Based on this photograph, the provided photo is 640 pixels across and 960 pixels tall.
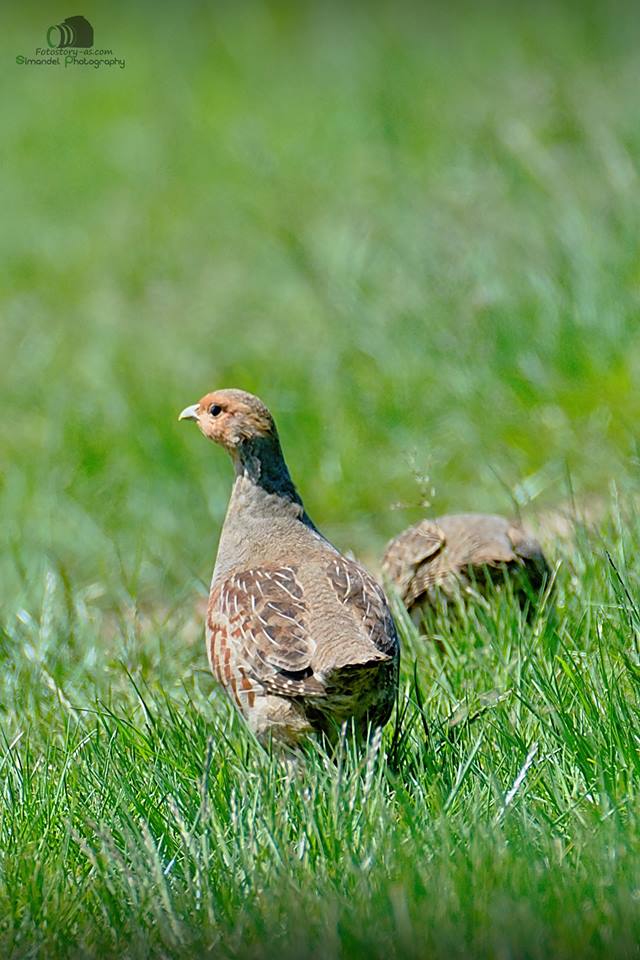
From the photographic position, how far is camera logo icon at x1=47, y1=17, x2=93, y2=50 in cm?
1109

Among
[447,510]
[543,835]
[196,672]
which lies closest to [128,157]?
[447,510]

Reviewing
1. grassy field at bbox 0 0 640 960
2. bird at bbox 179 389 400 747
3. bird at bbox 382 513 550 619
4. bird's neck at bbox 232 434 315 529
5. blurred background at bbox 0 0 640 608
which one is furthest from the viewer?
blurred background at bbox 0 0 640 608

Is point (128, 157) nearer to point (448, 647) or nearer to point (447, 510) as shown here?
point (447, 510)

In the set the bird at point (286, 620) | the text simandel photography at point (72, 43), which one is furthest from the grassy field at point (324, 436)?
the text simandel photography at point (72, 43)

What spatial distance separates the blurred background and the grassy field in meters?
0.02

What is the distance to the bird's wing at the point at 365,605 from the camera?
3.75m

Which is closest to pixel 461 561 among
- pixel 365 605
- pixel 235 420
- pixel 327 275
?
pixel 235 420

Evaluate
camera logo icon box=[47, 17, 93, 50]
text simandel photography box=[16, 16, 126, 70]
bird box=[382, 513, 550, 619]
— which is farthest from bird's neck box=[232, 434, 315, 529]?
camera logo icon box=[47, 17, 93, 50]

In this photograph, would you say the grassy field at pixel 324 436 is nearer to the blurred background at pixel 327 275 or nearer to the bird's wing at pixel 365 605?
the blurred background at pixel 327 275

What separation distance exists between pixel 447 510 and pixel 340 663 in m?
2.76

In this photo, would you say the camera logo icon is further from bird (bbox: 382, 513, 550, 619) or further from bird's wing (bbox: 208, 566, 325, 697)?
bird's wing (bbox: 208, 566, 325, 697)

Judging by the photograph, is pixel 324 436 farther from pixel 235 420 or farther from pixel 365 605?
pixel 365 605

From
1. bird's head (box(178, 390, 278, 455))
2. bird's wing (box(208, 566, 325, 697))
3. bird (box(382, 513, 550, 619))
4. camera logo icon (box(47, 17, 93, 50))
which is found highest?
camera logo icon (box(47, 17, 93, 50))

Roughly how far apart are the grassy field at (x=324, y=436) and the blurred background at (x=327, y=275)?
0.08 ft
